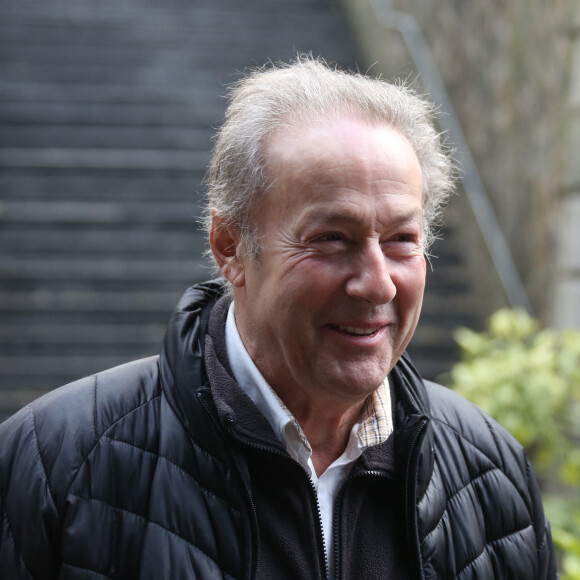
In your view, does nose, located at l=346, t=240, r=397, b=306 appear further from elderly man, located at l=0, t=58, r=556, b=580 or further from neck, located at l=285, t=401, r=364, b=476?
neck, located at l=285, t=401, r=364, b=476

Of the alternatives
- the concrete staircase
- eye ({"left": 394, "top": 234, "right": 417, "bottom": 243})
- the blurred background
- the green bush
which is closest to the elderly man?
eye ({"left": 394, "top": 234, "right": 417, "bottom": 243})

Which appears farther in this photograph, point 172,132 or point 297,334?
point 172,132

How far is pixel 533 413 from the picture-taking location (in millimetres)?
4148

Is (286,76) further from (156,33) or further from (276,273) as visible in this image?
(156,33)

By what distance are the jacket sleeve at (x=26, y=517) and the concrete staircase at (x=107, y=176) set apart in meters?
3.56

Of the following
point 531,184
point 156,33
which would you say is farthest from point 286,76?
point 156,33

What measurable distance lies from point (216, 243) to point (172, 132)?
6.05 metres

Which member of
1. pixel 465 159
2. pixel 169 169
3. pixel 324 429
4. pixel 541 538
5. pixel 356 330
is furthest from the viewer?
pixel 465 159

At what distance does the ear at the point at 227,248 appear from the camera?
1898 mm

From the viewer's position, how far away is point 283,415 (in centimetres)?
182

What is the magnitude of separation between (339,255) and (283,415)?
369 mm

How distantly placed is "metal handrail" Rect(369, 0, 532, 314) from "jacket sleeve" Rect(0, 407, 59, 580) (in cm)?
510

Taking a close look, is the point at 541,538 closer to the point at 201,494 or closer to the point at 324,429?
the point at 324,429

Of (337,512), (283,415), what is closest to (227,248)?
(283,415)
